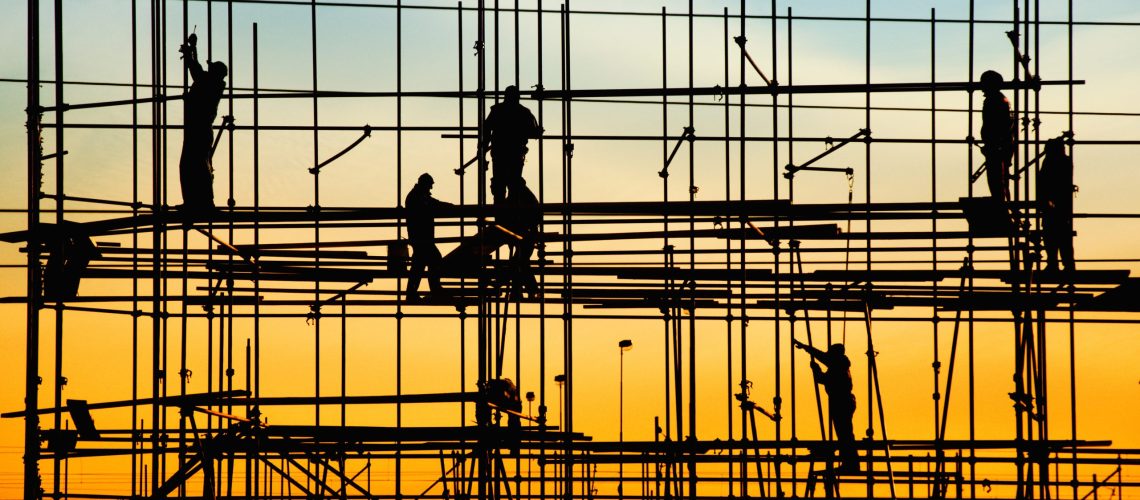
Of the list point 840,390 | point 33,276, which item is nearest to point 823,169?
point 840,390

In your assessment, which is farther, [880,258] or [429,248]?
[880,258]

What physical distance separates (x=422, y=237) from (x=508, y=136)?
3.90 ft

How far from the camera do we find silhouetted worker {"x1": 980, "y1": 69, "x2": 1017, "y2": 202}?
14312 mm

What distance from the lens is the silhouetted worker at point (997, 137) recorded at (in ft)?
47.0

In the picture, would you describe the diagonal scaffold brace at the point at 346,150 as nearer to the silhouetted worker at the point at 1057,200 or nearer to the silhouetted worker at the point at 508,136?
the silhouetted worker at the point at 508,136

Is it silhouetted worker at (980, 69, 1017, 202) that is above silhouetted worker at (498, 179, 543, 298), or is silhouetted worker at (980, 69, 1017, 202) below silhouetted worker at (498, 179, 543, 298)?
above

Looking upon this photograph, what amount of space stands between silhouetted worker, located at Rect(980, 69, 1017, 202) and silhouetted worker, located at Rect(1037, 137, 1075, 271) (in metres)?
0.34

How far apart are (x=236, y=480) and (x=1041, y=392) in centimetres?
1138

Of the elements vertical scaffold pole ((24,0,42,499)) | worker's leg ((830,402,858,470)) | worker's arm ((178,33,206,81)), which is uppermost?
worker's arm ((178,33,206,81))

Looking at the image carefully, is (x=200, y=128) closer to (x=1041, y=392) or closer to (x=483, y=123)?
(x=483, y=123)

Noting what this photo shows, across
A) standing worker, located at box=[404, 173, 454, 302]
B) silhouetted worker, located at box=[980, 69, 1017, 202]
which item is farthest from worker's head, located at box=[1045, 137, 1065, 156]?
standing worker, located at box=[404, 173, 454, 302]

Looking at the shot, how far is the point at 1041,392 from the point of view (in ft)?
48.1

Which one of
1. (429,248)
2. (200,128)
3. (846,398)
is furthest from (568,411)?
(200,128)

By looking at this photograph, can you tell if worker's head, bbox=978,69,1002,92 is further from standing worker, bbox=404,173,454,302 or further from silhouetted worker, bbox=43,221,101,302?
silhouetted worker, bbox=43,221,101,302
